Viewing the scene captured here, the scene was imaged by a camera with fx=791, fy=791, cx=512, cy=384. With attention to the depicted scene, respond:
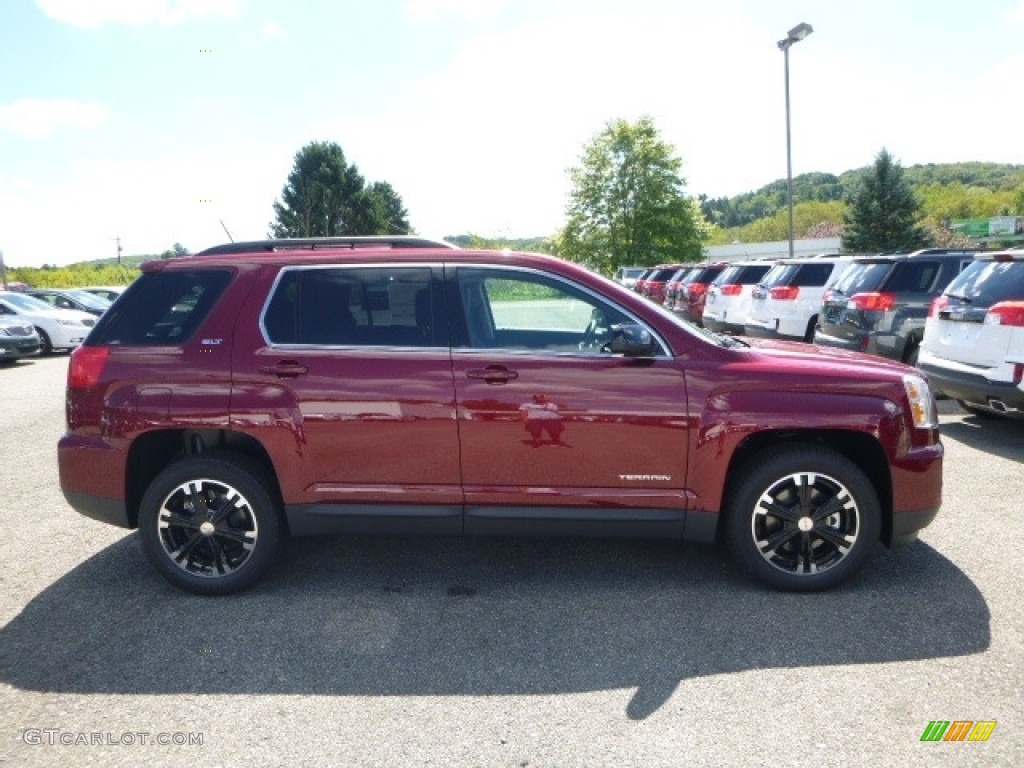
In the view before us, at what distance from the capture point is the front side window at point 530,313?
13.1 feet

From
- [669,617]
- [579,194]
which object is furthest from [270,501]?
[579,194]

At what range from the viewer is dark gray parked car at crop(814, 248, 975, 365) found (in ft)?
30.7

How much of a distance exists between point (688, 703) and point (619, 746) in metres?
0.40

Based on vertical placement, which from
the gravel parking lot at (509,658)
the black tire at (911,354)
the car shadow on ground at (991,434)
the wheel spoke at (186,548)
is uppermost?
the black tire at (911,354)

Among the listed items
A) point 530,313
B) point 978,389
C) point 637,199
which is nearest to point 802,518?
point 530,313

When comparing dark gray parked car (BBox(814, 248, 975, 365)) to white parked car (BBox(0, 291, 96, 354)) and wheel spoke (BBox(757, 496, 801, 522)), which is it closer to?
wheel spoke (BBox(757, 496, 801, 522))

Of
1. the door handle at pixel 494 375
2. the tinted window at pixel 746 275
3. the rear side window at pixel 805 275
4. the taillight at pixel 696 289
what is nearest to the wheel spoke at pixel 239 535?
the door handle at pixel 494 375

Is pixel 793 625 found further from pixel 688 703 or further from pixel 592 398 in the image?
pixel 592 398

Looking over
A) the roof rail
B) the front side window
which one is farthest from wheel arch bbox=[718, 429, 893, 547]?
the roof rail

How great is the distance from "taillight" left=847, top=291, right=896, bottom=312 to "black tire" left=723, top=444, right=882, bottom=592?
6.17 meters

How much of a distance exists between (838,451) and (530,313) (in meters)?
1.76

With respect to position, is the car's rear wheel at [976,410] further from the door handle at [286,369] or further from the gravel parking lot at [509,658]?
the door handle at [286,369]

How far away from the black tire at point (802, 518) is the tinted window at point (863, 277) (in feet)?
21.2

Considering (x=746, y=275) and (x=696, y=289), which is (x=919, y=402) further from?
(x=696, y=289)
